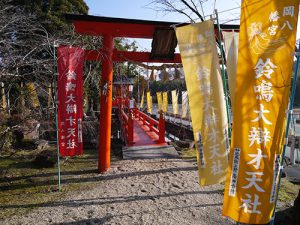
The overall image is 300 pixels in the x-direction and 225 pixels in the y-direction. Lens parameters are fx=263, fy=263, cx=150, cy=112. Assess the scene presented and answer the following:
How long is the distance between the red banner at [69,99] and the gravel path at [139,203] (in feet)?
4.03

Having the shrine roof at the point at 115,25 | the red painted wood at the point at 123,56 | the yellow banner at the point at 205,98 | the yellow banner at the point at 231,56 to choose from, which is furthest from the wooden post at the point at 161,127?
the yellow banner at the point at 205,98

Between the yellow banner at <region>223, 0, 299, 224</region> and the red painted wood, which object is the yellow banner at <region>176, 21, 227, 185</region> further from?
the red painted wood

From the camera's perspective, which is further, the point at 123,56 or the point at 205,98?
the point at 123,56

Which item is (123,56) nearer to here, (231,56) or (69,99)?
(69,99)

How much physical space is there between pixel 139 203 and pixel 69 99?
9.63ft

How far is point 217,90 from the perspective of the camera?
→ 14.4ft

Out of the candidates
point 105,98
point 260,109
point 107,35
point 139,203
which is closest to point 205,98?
point 260,109

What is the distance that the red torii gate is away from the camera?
22.7 feet

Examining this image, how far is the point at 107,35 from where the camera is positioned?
738 cm

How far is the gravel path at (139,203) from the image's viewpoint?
4906 millimetres

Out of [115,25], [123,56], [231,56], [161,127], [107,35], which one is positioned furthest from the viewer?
[161,127]

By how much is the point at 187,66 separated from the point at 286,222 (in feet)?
9.48

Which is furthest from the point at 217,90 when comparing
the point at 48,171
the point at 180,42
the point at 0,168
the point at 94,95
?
the point at 94,95

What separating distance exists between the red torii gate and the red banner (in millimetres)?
924
